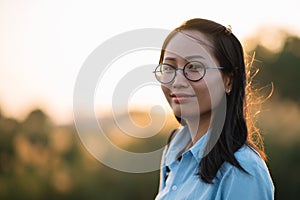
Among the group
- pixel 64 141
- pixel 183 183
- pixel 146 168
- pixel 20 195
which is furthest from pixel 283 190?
pixel 183 183

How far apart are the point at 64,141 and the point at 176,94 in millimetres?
4258

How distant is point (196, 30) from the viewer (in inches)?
68.1

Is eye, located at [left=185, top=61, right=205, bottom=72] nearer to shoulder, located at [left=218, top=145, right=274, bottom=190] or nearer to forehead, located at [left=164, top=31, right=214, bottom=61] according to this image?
forehead, located at [left=164, top=31, right=214, bottom=61]

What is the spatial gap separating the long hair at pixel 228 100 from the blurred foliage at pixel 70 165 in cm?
372

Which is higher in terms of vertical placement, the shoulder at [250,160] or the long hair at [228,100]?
the long hair at [228,100]

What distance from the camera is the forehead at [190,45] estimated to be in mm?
1696

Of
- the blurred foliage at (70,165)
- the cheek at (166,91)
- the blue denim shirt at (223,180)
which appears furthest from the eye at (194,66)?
the blurred foliage at (70,165)

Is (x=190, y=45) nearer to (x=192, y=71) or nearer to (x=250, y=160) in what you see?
(x=192, y=71)

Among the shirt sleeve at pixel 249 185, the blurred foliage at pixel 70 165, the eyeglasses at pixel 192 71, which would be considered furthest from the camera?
the blurred foliage at pixel 70 165

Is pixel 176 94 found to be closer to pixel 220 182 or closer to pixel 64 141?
pixel 220 182

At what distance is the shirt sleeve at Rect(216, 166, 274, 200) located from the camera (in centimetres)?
155

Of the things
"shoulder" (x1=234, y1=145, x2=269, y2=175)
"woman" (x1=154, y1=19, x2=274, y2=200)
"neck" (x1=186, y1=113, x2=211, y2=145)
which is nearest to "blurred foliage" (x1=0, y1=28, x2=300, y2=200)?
"neck" (x1=186, y1=113, x2=211, y2=145)

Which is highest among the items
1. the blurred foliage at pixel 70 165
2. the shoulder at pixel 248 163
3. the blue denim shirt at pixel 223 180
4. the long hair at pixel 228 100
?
the long hair at pixel 228 100

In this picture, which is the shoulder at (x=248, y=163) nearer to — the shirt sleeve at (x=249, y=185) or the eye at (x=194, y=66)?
the shirt sleeve at (x=249, y=185)
